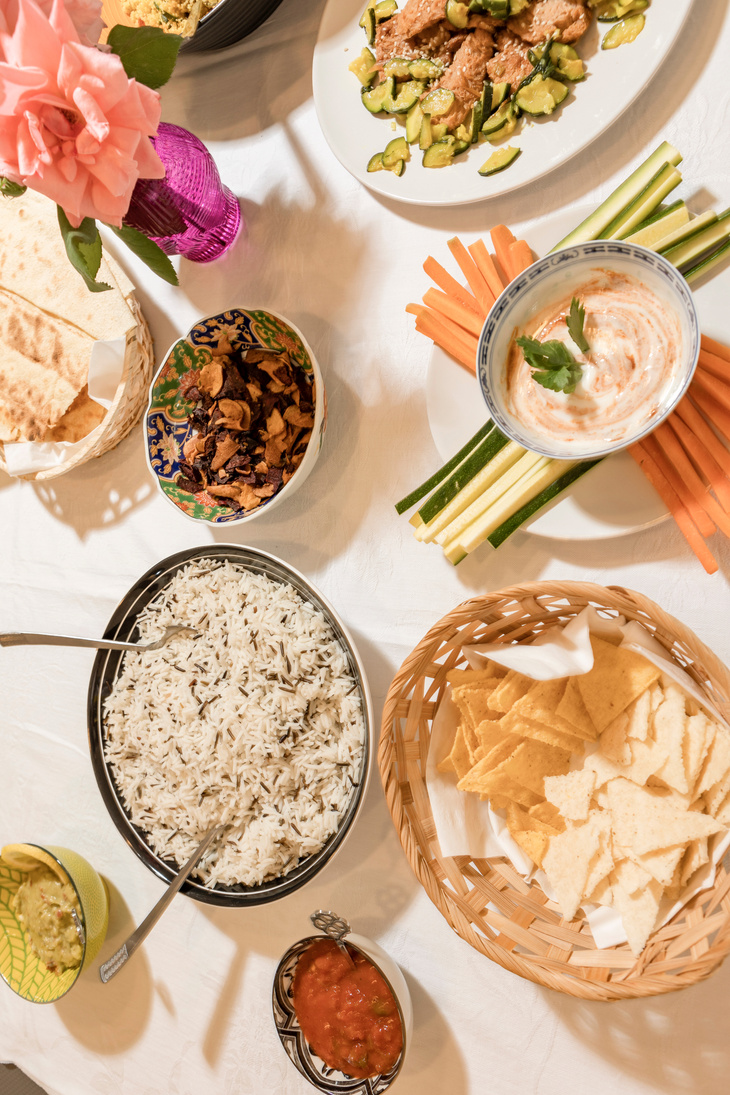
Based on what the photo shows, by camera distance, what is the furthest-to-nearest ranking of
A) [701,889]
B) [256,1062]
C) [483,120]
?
[256,1062] < [483,120] < [701,889]

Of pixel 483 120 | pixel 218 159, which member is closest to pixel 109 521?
pixel 218 159

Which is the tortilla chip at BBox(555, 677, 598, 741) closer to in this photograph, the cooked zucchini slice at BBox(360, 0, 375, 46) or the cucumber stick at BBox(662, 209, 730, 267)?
the cucumber stick at BBox(662, 209, 730, 267)

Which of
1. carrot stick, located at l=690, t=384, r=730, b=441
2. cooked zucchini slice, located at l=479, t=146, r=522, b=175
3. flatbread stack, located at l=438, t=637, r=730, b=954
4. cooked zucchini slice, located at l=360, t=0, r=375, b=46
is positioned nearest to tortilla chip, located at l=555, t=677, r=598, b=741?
flatbread stack, located at l=438, t=637, r=730, b=954

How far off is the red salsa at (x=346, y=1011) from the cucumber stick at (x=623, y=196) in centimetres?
123

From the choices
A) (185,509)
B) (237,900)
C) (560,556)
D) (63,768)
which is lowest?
(63,768)

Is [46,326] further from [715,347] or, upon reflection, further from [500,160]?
[715,347]

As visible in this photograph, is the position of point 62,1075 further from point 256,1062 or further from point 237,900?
point 237,900

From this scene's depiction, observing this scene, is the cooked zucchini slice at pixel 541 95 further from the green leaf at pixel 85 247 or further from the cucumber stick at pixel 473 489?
the green leaf at pixel 85 247

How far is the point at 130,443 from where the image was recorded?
167 centimetres

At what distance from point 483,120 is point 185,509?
2.74 ft

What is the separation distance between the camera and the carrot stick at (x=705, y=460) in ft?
3.62

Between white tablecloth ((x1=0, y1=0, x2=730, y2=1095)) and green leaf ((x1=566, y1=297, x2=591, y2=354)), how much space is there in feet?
0.67

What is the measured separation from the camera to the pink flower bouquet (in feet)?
2.96

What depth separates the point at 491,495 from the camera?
1231 millimetres
